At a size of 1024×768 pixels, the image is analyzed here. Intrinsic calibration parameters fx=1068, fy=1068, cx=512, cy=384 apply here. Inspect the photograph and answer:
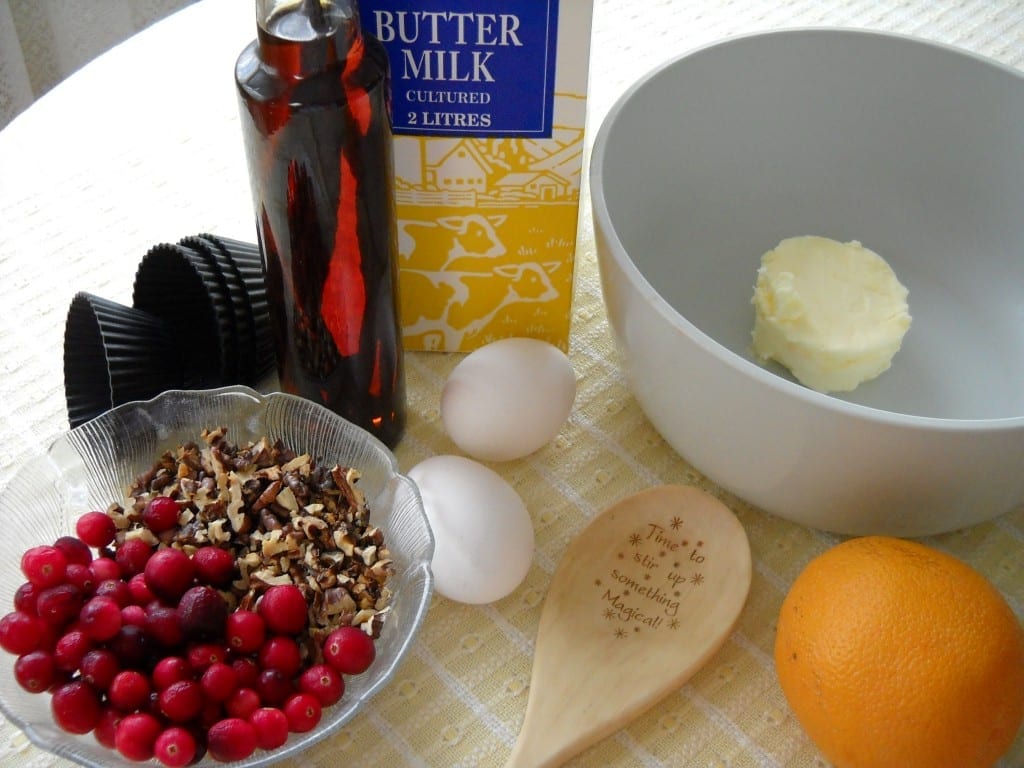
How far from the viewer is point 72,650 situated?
532 millimetres

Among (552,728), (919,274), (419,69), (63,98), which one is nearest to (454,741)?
(552,728)

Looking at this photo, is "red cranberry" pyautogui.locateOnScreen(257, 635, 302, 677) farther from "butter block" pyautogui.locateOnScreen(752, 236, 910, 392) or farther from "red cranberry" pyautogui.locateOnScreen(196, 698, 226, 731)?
"butter block" pyautogui.locateOnScreen(752, 236, 910, 392)

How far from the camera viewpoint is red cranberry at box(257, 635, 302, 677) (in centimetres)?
55

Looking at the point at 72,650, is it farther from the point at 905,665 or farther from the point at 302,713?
the point at 905,665

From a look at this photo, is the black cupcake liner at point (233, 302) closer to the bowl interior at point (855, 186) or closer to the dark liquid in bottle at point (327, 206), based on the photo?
the dark liquid in bottle at point (327, 206)

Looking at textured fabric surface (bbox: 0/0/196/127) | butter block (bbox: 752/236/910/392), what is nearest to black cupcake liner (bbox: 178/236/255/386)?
butter block (bbox: 752/236/910/392)

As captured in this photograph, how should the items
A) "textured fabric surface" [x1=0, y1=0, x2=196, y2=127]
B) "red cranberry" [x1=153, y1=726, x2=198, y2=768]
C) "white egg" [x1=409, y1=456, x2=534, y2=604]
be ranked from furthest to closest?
"textured fabric surface" [x1=0, y1=0, x2=196, y2=127] < "white egg" [x1=409, y1=456, x2=534, y2=604] < "red cranberry" [x1=153, y1=726, x2=198, y2=768]

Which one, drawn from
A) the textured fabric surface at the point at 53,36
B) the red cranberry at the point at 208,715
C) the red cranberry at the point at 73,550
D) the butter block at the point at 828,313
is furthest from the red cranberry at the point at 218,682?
the textured fabric surface at the point at 53,36

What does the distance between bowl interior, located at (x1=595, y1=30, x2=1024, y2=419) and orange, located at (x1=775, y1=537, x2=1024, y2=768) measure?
0.72 feet

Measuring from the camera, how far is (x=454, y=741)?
585 mm

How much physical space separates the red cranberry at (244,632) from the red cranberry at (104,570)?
73 millimetres

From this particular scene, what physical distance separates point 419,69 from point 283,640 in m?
0.34

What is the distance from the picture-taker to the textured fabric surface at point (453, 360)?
59 cm

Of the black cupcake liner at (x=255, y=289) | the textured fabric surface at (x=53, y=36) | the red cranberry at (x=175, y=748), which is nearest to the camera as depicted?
the red cranberry at (x=175, y=748)
